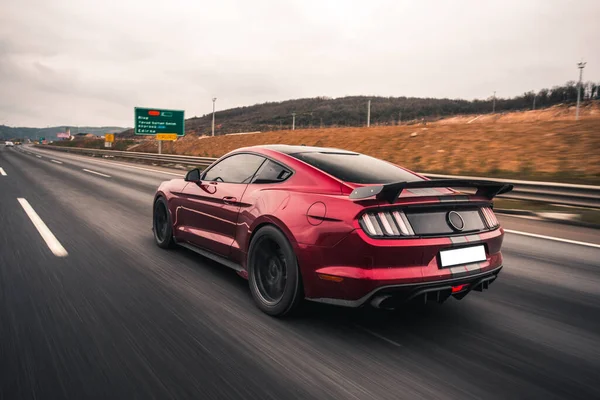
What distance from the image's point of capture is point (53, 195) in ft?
34.9

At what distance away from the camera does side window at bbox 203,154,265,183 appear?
13.6ft

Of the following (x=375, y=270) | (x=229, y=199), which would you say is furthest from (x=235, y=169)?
(x=375, y=270)

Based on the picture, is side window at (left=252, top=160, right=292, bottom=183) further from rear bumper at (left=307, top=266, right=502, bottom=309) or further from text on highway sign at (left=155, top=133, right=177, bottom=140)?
text on highway sign at (left=155, top=133, right=177, bottom=140)

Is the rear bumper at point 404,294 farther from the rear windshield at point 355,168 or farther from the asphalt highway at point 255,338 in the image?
the rear windshield at point 355,168

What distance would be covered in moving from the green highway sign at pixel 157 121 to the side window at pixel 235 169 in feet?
108

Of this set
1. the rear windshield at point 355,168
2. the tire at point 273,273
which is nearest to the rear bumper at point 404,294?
the tire at point 273,273

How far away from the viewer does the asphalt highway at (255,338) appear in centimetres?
240

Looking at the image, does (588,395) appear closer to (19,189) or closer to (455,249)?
(455,249)

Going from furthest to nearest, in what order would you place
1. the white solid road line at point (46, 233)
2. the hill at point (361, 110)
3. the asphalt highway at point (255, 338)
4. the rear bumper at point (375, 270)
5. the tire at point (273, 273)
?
1. the hill at point (361, 110)
2. the white solid road line at point (46, 233)
3. the tire at point (273, 273)
4. the rear bumper at point (375, 270)
5. the asphalt highway at point (255, 338)

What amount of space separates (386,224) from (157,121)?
117 ft

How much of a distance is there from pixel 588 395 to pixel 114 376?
259cm

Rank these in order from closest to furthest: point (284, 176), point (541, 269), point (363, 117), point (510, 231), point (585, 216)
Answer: point (284, 176), point (541, 269), point (510, 231), point (585, 216), point (363, 117)

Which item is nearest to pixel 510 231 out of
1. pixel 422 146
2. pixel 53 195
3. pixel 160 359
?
pixel 160 359

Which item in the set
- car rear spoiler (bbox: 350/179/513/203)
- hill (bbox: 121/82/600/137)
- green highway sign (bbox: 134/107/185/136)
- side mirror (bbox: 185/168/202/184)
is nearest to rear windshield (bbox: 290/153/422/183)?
car rear spoiler (bbox: 350/179/513/203)
